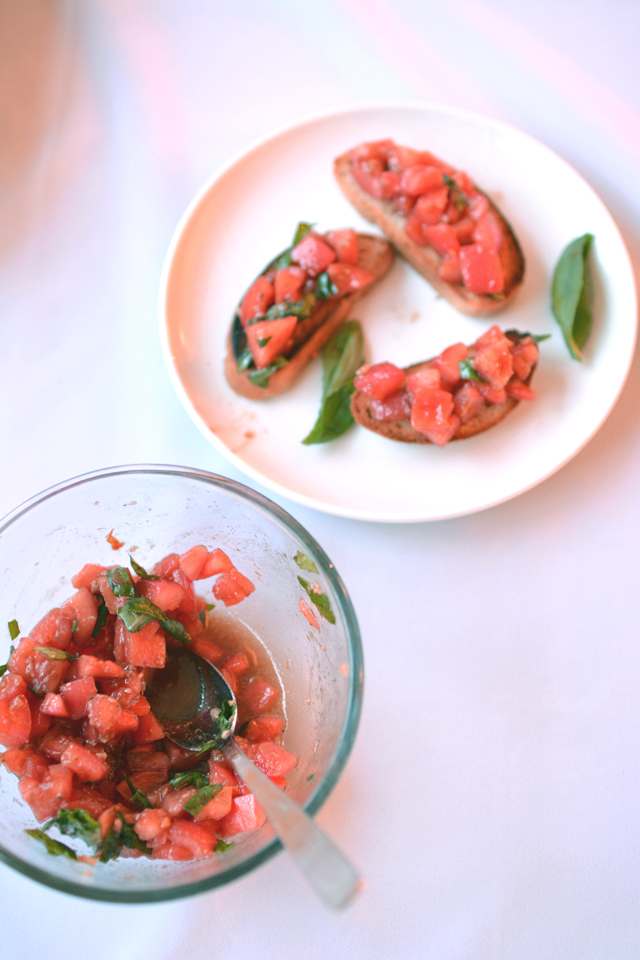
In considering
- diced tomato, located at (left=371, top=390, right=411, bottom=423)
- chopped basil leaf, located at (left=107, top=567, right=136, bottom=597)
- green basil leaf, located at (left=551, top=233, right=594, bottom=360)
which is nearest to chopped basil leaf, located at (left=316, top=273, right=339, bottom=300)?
diced tomato, located at (left=371, top=390, right=411, bottom=423)

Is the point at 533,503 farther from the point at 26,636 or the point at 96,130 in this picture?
the point at 96,130

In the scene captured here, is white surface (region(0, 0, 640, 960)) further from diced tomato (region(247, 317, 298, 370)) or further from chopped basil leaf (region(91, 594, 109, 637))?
chopped basil leaf (region(91, 594, 109, 637))

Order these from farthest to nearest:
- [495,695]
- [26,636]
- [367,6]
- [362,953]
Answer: [367,6] → [495,695] → [362,953] → [26,636]

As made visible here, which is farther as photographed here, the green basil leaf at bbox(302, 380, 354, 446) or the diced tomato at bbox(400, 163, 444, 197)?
the diced tomato at bbox(400, 163, 444, 197)

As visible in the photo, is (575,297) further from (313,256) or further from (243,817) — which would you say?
(243,817)

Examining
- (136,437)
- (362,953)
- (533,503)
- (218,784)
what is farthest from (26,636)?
(533,503)

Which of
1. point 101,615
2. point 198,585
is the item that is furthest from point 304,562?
point 101,615
